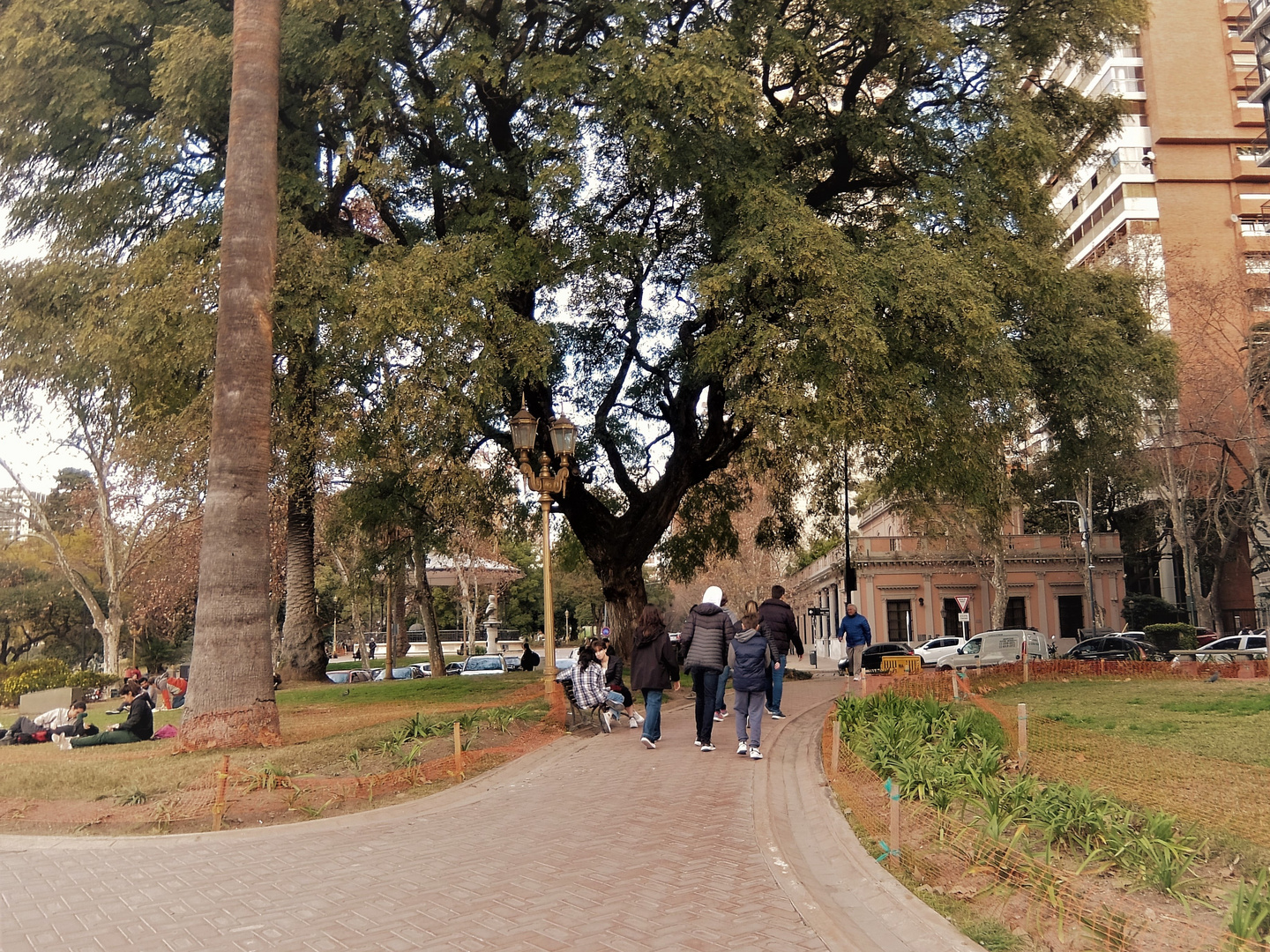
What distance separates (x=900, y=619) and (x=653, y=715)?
4301cm

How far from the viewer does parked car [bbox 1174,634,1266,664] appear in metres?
26.1

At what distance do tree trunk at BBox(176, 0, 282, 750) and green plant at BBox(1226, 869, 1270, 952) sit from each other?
1108cm

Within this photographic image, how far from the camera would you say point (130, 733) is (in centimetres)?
1423

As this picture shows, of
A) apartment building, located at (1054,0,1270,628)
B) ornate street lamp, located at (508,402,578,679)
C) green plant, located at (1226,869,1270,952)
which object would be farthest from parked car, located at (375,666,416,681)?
apartment building, located at (1054,0,1270,628)

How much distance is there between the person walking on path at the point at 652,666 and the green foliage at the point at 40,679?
20.4 meters

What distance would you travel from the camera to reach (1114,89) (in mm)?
53312

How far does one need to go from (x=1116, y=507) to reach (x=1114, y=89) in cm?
2302

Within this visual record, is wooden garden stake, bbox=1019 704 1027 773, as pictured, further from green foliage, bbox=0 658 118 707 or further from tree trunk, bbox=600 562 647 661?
green foliage, bbox=0 658 118 707

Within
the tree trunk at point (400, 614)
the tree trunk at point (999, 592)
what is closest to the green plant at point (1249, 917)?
the tree trunk at point (400, 614)

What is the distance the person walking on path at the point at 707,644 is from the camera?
10.9m

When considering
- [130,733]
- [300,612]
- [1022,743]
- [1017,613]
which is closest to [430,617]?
[300,612]


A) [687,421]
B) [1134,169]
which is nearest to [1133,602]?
[1134,169]

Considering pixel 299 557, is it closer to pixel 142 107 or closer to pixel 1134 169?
pixel 142 107

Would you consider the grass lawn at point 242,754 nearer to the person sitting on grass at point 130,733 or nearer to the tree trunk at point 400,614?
the person sitting on grass at point 130,733
